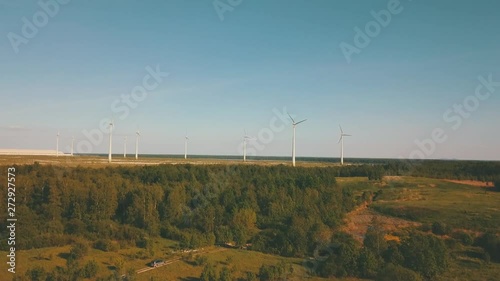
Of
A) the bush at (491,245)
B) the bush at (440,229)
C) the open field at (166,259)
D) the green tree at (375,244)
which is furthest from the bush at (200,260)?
the bush at (440,229)

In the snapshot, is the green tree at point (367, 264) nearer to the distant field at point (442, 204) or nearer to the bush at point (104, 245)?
the distant field at point (442, 204)

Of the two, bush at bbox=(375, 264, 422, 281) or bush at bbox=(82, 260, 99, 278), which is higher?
bush at bbox=(375, 264, 422, 281)

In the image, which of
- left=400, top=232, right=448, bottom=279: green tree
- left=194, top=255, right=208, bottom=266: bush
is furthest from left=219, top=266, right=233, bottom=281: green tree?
left=400, top=232, right=448, bottom=279: green tree

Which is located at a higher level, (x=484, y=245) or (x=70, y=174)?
(x=70, y=174)

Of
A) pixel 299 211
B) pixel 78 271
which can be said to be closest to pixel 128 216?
pixel 78 271

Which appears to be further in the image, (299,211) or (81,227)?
(299,211)

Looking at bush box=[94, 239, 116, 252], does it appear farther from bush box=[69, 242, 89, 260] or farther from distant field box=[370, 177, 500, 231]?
distant field box=[370, 177, 500, 231]

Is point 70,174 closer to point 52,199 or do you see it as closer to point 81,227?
point 52,199

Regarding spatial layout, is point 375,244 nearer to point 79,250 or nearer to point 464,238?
point 464,238
